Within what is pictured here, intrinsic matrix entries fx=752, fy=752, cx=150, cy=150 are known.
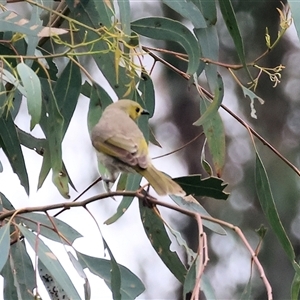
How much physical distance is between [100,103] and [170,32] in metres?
0.29

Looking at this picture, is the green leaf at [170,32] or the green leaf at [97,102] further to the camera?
the green leaf at [97,102]

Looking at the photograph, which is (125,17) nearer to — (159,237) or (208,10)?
(208,10)

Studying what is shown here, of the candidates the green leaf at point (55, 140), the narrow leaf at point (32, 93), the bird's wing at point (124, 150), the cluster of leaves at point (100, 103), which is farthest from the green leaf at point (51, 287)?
the narrow leaf at point (32, 93)

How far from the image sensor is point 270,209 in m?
1.70

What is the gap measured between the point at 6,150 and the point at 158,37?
488 mm

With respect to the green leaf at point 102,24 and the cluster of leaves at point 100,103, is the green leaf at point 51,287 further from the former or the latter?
the green leaf at point 102,24

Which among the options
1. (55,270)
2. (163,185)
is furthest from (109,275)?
(163,185)

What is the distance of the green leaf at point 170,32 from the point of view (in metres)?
1.67

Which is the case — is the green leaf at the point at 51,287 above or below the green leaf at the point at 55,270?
below

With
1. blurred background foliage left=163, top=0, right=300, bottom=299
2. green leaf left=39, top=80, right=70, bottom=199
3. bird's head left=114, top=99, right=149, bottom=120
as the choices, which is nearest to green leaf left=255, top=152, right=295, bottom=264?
bird's head left=114, top=99, right=149, bottom=120

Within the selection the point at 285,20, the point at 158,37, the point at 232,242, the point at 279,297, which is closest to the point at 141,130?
the point at 158,37

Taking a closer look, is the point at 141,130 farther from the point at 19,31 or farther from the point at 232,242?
the point at 232,242

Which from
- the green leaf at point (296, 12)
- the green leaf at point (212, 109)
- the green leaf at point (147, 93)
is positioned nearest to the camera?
the green leaf at point (296, 12)

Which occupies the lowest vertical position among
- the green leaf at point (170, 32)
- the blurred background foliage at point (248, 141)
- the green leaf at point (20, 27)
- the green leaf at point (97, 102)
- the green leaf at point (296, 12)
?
the blurred background foliage at point (248, 141)
